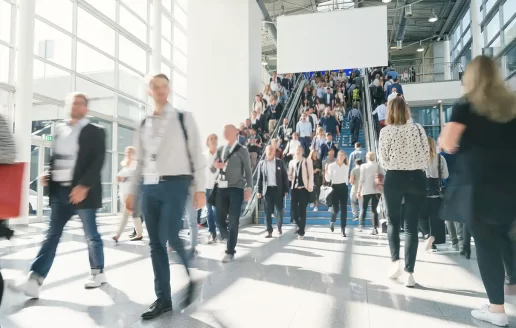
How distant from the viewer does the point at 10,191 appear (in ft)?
5.89

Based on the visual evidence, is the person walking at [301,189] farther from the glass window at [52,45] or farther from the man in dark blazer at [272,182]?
the glass window at [52,45]

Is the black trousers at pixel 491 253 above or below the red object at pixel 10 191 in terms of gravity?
below

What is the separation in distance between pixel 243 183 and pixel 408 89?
1559 centimetres

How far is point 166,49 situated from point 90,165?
610 inches

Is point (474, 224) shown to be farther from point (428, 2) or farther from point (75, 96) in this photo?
point (428, 2)

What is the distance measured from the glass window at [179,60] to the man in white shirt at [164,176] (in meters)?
16.1

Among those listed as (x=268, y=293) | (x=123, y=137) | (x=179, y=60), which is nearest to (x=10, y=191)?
(x=268, y=293)

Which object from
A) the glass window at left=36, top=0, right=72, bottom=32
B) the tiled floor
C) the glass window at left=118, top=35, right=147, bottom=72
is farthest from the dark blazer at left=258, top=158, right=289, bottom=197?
the glass window at left=118, top=35, right=147, bottom=72

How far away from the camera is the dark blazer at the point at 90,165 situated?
10.3 ft

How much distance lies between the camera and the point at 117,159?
14.1 m

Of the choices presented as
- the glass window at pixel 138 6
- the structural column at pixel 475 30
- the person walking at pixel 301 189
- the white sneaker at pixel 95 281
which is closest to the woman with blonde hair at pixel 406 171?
the white sneaker at pixel 95 281

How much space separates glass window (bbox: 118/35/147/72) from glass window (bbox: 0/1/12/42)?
457 cm

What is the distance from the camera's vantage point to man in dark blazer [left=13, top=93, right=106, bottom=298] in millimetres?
3131

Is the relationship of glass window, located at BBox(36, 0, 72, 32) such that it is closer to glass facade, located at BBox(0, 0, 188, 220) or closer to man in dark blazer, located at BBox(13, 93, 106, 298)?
glass facade, located at BBox(0, 0, 188, 220)
